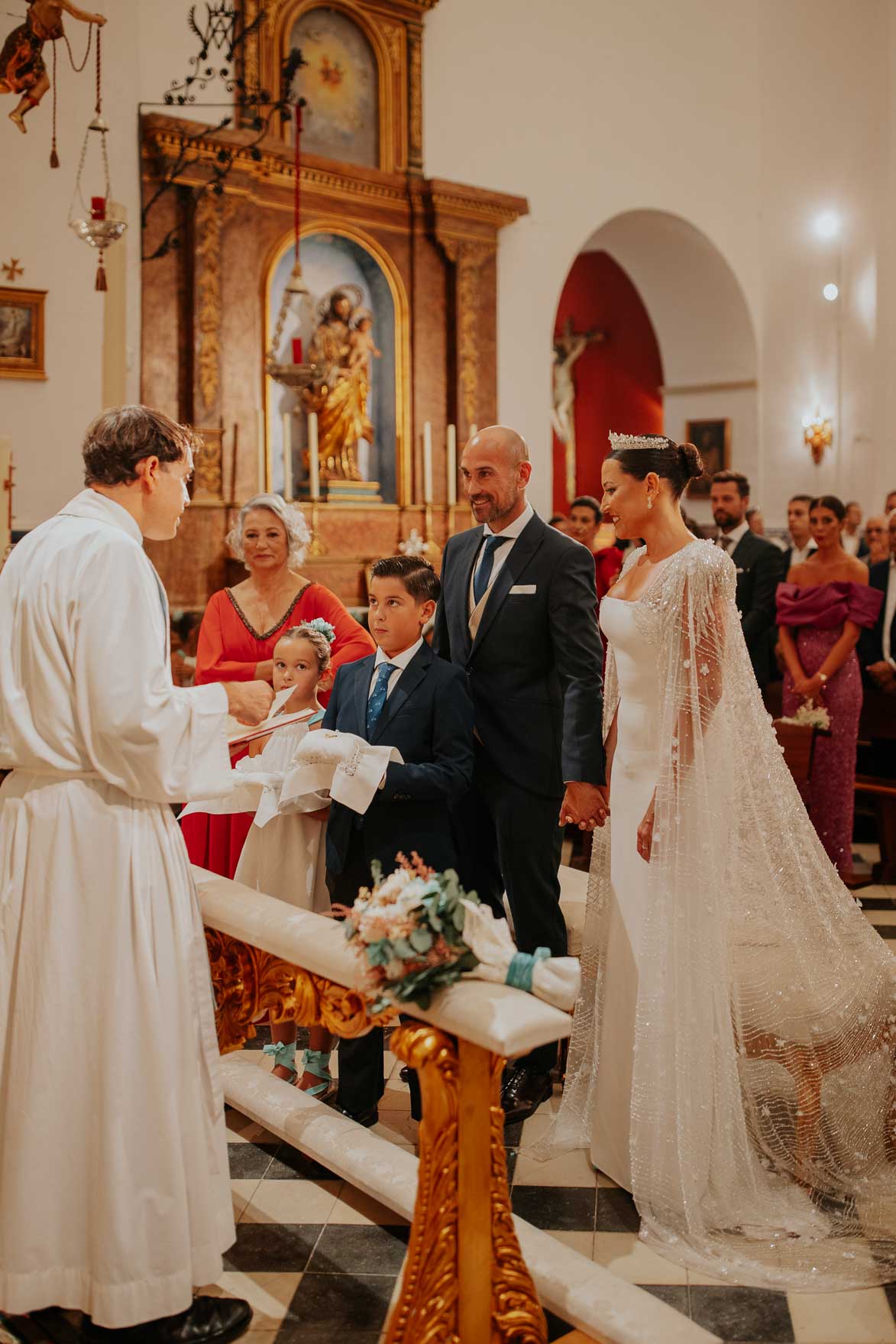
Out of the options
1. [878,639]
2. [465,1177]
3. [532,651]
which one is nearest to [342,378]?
[878,639]

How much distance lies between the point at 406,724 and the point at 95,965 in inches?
45.7

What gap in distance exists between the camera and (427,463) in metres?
9.43

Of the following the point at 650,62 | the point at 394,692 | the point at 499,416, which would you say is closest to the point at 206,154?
the point at 499,416

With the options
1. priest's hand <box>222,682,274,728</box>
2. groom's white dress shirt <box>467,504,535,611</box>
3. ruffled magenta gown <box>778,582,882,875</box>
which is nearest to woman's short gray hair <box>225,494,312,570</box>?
groom's white dress shirt <box>467,504,535,611</box>

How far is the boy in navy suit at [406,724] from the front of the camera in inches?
133

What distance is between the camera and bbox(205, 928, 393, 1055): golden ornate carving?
99.1 inches

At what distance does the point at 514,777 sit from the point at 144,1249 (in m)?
1.61

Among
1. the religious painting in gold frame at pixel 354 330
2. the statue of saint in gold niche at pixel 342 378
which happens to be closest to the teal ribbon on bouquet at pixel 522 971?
the religious painting in gold frame at pixel 354 330

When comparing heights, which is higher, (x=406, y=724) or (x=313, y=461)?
(x=313, y=461)

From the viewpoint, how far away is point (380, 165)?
9453 mm

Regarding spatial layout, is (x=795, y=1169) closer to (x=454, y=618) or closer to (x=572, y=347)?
(x=454, y=618)

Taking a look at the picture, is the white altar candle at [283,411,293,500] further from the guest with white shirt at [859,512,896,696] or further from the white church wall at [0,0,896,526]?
the guest with white shirt at [859,512,896,696]

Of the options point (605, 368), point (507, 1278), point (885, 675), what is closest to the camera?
point (507, 1278)

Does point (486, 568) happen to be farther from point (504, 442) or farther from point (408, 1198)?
point (408, 1198)
